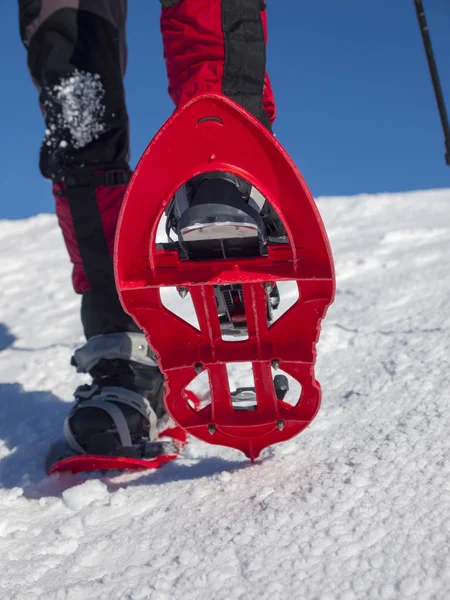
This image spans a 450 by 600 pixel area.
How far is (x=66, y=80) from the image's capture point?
1699 mm

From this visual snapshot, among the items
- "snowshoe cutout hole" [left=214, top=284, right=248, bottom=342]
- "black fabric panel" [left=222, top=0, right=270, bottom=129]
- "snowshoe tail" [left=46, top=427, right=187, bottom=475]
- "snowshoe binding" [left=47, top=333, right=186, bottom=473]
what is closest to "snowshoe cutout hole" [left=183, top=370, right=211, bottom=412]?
"snowshoe binding" [left=47, top=333, right=186, bottom=473]

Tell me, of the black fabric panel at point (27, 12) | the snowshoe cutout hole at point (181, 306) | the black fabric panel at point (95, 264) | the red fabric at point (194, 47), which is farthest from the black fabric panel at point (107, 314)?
the snowshoe cutout hole at point (181, 306)

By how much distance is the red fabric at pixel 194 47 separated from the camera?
1.30 meters

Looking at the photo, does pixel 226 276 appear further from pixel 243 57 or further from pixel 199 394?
pixel 199 394

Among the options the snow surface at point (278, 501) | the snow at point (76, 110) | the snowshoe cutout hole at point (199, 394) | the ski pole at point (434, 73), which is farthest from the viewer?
the ski pole at point (434, 73)

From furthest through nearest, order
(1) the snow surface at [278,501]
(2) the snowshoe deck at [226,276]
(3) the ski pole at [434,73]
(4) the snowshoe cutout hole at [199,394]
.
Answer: (3) the ski pole at [434,73], (4) the snowshoe cutout hole at [199,394], (2) the snowshoe deck at [226,276], (1) the snow surface at [278,501]

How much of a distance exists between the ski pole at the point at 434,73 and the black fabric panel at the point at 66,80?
113cm

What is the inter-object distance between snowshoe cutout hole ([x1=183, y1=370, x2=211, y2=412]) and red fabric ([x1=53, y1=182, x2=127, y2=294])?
474mm

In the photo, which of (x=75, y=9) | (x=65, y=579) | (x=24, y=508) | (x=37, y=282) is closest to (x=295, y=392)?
(x=24, y=508)

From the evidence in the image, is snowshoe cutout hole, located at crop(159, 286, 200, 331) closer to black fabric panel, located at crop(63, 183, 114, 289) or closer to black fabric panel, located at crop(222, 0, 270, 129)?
A: black fabric panel, located at crop(63, 183, 114, 289)

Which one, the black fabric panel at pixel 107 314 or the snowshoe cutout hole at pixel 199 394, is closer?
the black fabric panel at pixel 107 314

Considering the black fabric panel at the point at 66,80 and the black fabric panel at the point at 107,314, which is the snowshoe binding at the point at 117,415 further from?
the black fabric panel at the point at 66,80

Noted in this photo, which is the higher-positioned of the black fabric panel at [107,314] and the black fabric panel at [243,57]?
the black fabric panel at [243,57]

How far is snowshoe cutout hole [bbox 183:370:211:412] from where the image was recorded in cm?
194
